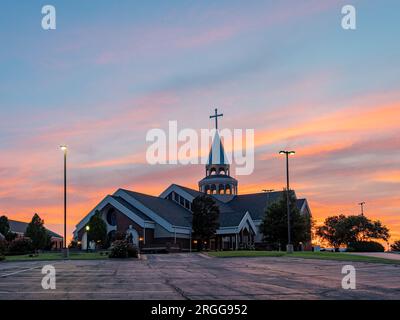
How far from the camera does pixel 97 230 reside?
5884cm

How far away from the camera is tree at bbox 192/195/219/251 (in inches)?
2475

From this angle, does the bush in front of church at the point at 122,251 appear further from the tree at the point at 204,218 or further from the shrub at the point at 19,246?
the tree at the point at 204,218

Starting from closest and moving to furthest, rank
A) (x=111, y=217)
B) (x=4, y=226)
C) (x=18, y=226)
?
1. (x=111, y=217)
2. (x=4, y=226)
3. (x=18, y=226)

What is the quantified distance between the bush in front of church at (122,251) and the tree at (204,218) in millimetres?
24301

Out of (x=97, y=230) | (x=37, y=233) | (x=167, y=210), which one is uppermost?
(x=167, y=210)

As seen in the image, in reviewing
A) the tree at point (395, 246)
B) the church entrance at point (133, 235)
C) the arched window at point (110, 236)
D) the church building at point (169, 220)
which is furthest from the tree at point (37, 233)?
the tree at point (395, 246)

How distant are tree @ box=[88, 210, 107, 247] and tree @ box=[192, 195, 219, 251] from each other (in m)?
11.5

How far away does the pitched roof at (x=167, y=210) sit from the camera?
6412 centimetres

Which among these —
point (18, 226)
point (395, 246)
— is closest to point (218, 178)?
point (395, 246)

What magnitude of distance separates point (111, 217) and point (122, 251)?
2651 centimetres

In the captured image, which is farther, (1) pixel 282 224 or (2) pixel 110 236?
(2) pixel 110 236

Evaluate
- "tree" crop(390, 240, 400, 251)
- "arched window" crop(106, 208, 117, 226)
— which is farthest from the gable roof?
"arched window" crop(106, 208, 117, 226)

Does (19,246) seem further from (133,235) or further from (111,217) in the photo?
(133,235)
